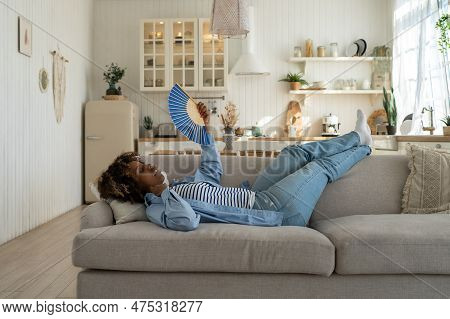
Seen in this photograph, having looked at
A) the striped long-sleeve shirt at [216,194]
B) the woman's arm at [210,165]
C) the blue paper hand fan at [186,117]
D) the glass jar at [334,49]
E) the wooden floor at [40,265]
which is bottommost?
the wooden floor at [40,265]

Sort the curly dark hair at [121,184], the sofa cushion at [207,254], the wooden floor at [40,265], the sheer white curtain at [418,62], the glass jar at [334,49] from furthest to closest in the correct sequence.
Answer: the glass jar at [334,49] < the sheer white curtain at [418,62] < the wooden floor at [40,265] < the curly dark hair at [121,184] < the sofa cushion at [207,254]

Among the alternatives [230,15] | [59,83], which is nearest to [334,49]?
[230,15]

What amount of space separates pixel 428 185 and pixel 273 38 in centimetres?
457

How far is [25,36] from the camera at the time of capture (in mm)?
4320

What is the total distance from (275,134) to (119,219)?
468 centimetres

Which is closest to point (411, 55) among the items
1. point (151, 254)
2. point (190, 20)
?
point (190, 20)

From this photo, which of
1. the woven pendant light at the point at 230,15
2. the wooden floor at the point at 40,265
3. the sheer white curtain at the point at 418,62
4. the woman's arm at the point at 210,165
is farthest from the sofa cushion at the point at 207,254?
the sheer white curtain at the point at 418,62

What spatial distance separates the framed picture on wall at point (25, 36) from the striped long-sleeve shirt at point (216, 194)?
2538 mm

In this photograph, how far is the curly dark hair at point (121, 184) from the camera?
96.3 inches

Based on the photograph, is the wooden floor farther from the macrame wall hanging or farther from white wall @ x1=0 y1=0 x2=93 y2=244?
the macrame wall hanging

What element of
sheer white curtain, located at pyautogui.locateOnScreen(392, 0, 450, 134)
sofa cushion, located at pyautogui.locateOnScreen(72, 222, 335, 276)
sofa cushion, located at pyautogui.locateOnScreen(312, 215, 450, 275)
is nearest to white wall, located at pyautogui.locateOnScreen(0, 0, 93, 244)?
sofa cushion, located at pyautogui.locateOnScreen(72, 222, 335, 276)

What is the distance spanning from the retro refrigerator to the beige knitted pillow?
4.13 m

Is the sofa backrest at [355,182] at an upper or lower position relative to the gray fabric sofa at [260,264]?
upper

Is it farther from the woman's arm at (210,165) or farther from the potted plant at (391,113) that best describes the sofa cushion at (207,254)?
the potted plant at (391,113)
